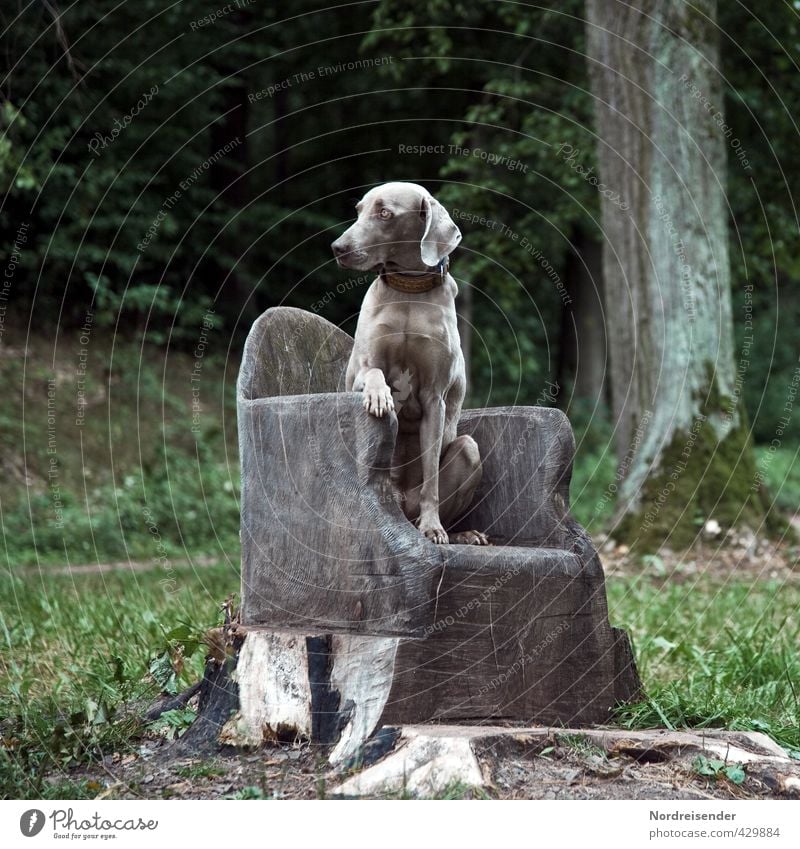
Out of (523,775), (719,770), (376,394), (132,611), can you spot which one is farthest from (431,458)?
(132,611)

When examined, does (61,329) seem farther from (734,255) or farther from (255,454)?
(255,454)

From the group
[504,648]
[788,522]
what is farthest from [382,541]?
[788,522]

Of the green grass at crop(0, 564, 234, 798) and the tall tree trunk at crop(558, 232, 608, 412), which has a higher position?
the tall tree trunk at crop(558, 232, 608, 412)

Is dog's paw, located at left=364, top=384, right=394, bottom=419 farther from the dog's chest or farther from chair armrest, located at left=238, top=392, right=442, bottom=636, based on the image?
the dog's chest

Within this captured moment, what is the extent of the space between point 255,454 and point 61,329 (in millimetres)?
13445

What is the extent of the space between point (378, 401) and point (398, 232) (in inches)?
29.5

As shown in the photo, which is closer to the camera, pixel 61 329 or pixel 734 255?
pixel 734 255

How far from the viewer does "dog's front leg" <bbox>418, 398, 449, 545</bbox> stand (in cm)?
485

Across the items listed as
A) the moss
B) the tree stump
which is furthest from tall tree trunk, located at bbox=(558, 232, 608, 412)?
the tree stump

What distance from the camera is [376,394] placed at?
4449mm

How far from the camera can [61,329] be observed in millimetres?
17375

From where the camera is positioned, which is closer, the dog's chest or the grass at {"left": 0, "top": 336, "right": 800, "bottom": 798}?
the dog's chest

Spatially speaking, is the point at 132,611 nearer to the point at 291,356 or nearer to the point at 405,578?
the point at 291,356
